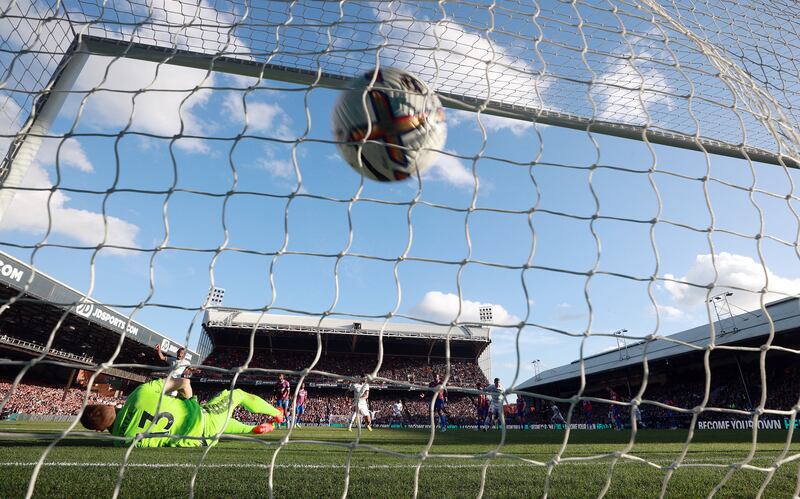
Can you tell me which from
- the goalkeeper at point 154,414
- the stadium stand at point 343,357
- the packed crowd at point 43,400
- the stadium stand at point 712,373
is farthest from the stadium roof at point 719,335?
the packed crowd at point 43,400

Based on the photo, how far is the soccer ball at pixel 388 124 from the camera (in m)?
2.62

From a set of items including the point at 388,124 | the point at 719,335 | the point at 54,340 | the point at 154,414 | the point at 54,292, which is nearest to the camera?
the point at 388,124

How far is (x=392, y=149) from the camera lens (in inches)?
104

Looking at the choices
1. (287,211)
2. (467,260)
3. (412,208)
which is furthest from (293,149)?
(467,260)

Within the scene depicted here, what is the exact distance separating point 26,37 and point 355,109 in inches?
Result: 82.8

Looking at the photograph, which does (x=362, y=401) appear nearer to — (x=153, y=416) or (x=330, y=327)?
(x=153, y=416)

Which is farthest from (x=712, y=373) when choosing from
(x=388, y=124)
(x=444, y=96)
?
(x=388, y=124)

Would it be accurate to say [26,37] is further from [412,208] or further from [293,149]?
[412,208]

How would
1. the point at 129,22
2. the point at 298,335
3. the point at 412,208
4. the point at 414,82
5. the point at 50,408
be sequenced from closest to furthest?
the point at 412,208, the point at 414,82, the point at 129,22, the point at 50,408, the point at 298,335

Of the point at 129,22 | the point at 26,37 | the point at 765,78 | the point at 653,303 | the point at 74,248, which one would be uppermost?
the point at 765,78

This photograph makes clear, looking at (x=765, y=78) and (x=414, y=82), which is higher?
(x=765, y=78)

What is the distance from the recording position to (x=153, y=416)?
4609 millimetres

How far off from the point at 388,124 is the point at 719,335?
74.8 ft

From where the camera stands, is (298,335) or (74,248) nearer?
(74,248)
